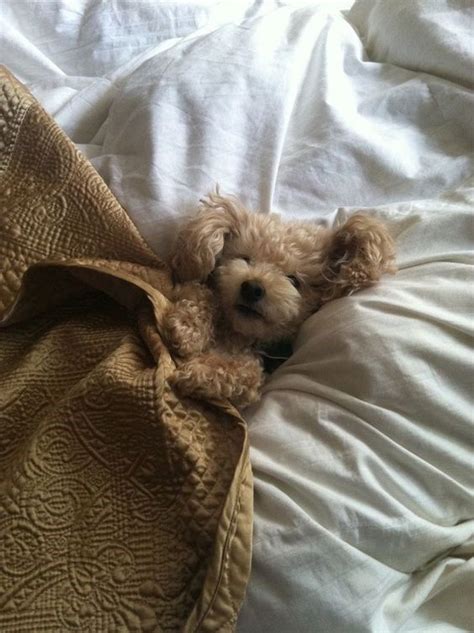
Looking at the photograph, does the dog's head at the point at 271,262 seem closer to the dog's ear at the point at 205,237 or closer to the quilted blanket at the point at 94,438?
the dog's ear at the point at 205,237

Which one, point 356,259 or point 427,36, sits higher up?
point 427,36

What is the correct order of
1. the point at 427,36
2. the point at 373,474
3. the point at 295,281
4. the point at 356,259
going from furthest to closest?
the point at 427,36 → the point at 295,281 → the point at 356,259 → the point at 373,474

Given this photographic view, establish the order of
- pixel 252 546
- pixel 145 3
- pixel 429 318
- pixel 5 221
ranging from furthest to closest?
1. pixel 145 3
2. pixel 5 221
3. pixel 429 318
4. pixel 252 546

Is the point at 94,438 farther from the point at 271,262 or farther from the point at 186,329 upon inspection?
the point at 271,262

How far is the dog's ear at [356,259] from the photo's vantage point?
3.24 feet

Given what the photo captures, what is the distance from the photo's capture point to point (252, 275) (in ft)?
3.45

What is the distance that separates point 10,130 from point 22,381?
0.51 meters

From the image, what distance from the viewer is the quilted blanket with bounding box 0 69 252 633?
724 millimetres

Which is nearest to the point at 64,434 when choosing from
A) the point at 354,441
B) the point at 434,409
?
the point at 354,441

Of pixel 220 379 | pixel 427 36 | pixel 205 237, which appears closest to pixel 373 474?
pixel 220 379

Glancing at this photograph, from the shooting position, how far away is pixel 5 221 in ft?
3.43

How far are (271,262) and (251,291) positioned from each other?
10cm

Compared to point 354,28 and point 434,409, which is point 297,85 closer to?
point 354,28

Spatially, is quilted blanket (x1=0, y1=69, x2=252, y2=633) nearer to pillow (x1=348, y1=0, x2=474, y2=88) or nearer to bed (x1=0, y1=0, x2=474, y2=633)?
bed (x1=0, y1=0, x2=474, y2=633)
